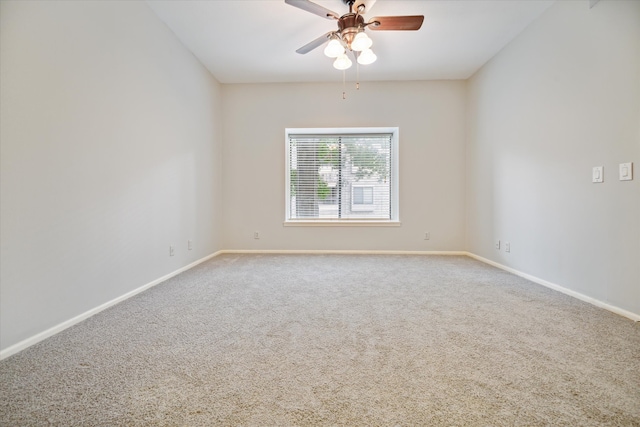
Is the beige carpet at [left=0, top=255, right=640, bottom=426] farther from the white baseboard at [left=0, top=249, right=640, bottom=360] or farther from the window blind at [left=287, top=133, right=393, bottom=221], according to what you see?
the window blind at [left=287, top=133, right=393, bottom=221]

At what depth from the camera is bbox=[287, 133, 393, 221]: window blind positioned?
4.72 m

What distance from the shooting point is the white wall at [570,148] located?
1996mm

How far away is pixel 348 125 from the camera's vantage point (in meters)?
4.48

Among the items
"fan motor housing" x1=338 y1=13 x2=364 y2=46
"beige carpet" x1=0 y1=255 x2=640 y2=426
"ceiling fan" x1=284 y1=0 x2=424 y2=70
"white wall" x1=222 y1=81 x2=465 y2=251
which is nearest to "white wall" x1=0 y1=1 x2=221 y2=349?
"beige carpet" x1=0 y1=255 x2=640 y2=426

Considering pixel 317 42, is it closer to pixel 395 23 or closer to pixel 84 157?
pixel 395 23

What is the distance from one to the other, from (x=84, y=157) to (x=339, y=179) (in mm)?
3395

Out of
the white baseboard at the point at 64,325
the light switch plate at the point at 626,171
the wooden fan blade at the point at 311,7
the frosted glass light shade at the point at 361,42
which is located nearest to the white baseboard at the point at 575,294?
the light switch plate at the point at 626,171

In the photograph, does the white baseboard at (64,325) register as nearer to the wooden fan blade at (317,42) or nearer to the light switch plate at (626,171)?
the wooden fan blade at (317,42)

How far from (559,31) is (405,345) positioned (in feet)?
9.99

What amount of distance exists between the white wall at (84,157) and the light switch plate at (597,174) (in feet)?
12.2

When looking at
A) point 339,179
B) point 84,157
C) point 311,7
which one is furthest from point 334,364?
point 339,179

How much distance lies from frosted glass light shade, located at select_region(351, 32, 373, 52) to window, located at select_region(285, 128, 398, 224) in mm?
2256

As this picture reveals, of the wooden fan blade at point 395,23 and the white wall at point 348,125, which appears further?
the white wall at point 348,125

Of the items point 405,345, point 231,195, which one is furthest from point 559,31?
point 231,195
